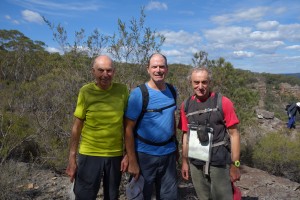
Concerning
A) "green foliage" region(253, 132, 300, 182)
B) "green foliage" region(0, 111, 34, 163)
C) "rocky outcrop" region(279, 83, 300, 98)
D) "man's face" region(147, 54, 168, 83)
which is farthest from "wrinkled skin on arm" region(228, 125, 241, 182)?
"rocky outcrop" region(279, 83, 300, 98)

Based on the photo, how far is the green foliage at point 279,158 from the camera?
24.5ft

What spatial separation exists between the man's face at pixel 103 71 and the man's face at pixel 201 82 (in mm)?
780

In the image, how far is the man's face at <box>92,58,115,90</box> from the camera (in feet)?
8.57

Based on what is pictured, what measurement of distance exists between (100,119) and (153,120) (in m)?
0.48

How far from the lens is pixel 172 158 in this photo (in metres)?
2.83

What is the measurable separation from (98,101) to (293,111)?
600 inches

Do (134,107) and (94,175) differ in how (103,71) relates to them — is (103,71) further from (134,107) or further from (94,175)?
(94,175)

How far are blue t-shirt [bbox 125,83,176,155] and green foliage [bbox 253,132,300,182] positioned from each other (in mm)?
5642

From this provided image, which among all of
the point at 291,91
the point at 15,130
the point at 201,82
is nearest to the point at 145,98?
the point at 201,82

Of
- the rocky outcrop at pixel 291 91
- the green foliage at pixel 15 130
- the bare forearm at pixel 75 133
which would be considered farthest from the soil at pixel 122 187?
the rocky outcrop at pixel 291 91

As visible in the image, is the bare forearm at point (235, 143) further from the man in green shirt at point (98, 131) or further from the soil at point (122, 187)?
the soil at point (122, 187)

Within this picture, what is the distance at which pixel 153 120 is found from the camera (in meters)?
2.68

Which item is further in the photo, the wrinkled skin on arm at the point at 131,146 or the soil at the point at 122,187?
the soil at the point at 122,187

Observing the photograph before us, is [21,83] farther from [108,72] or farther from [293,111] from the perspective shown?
[293,111]
